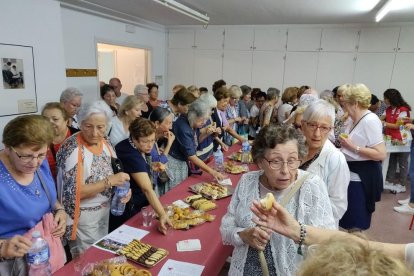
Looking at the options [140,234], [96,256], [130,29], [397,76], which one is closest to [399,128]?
[397,76]

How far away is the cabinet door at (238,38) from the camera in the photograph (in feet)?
23.6

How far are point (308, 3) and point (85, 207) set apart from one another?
4.50 metres

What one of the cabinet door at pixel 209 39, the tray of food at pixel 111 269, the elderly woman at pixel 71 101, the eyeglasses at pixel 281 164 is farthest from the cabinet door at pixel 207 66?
the tray of food at pixel 111 269

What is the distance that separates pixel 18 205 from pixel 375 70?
23.5 feet

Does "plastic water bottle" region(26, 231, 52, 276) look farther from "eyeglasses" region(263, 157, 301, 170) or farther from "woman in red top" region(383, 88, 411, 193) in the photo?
"woman in red top" region(383, 88, 411, 193)

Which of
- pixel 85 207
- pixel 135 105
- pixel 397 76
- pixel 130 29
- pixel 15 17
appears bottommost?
pixel 85 207

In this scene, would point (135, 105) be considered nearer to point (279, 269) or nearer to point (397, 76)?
point (279, 269)

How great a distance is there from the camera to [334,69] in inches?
262

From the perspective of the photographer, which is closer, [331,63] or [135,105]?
[135,105]

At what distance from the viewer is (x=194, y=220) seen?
2.05 m

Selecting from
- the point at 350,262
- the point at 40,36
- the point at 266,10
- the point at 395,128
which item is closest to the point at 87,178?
the point at 350,262

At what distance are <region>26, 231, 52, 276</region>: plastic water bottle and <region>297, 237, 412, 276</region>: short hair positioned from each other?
1358 mm

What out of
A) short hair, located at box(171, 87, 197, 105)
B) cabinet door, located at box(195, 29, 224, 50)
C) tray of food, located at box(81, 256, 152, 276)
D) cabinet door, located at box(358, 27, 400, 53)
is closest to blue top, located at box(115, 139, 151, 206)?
tray of food, located at box(81, 256, 152, 276)

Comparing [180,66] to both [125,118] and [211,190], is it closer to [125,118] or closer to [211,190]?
[125,118]
